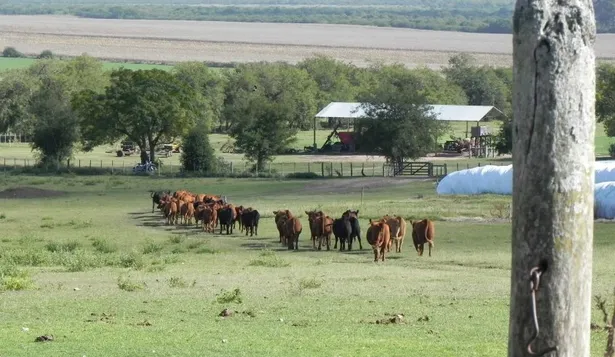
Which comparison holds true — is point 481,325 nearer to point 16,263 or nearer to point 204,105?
point 16,263

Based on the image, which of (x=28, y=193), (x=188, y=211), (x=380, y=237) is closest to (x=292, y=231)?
(x=380, y=237)

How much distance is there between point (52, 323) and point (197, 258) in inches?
532

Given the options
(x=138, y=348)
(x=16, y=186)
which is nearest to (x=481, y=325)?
(x=138, y=348)

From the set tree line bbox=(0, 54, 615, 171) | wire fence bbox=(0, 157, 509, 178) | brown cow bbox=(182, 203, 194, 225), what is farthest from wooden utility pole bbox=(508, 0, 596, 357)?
tree line bbox=(0, 54, 615, 171)

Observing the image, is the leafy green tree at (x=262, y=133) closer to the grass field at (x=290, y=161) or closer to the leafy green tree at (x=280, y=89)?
the grass field at (x=290, y=161)

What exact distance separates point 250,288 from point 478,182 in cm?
2972

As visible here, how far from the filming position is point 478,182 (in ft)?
162

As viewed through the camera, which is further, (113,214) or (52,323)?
(113,214)

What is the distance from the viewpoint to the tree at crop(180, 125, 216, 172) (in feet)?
226

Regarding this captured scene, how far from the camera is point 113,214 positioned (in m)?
43.7

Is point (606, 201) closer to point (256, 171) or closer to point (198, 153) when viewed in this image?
point (256, 171)

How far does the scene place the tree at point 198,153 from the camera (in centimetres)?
6894

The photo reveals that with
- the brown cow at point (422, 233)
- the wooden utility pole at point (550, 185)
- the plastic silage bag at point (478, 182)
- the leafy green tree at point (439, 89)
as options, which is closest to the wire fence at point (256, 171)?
the plastic silage bag at point (478, 182)

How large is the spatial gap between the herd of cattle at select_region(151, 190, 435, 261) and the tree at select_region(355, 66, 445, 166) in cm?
2680
